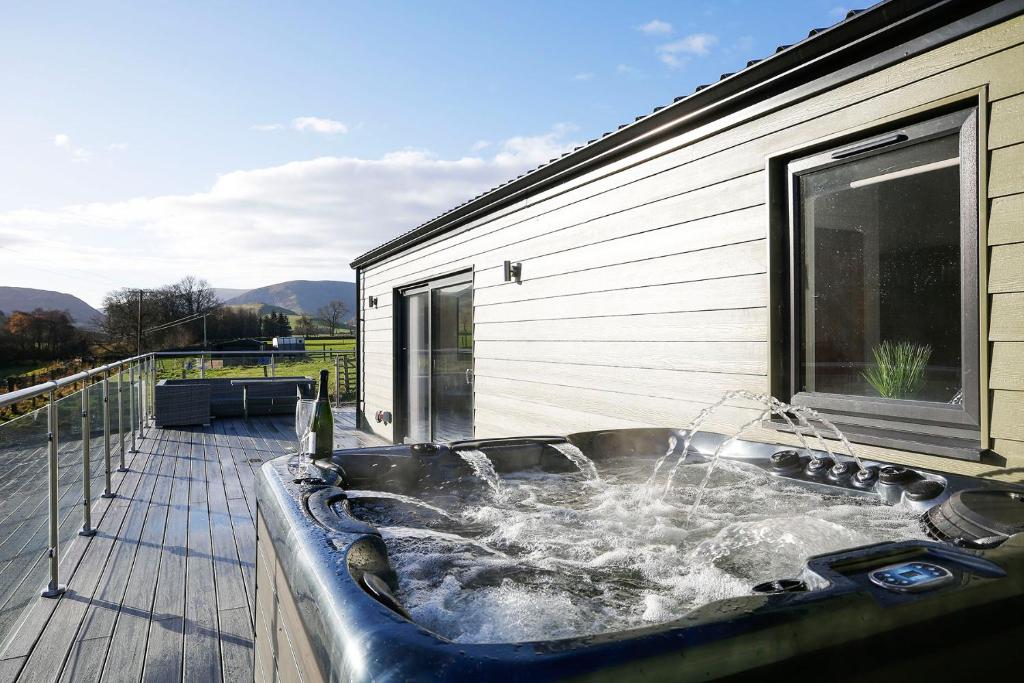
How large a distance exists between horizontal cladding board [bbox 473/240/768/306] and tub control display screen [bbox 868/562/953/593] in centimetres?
176

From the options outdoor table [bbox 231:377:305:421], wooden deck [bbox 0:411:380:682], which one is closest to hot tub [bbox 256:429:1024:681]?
wooden deck [bbox 0:411:380:682]

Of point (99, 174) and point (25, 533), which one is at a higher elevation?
point (99, 174)

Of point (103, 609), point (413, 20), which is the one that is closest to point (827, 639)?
point (103, 609)

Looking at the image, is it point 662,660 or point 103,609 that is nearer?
point 662,660

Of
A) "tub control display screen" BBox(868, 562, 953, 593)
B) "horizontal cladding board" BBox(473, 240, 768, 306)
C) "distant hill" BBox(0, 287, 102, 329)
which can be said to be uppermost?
"distant hill" BBox(0, 287, 102, 329)

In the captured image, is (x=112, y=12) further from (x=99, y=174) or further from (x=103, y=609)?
(x=99, y=174)

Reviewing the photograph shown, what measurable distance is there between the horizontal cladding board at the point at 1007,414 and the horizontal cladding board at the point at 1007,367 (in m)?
0.02

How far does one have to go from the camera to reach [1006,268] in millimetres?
1809

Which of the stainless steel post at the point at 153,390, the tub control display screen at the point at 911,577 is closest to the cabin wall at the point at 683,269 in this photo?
the tub control display screen at the point at 911,577

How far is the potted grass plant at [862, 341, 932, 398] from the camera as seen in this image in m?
2.09

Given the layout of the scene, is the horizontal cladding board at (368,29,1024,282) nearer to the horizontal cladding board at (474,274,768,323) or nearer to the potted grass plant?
the horizontal cladding board at (474,274,768,323)

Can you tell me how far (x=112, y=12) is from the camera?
5906mm

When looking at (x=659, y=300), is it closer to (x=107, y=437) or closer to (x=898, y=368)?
(x=898, y=368)

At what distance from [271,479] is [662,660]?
55.0 inches
